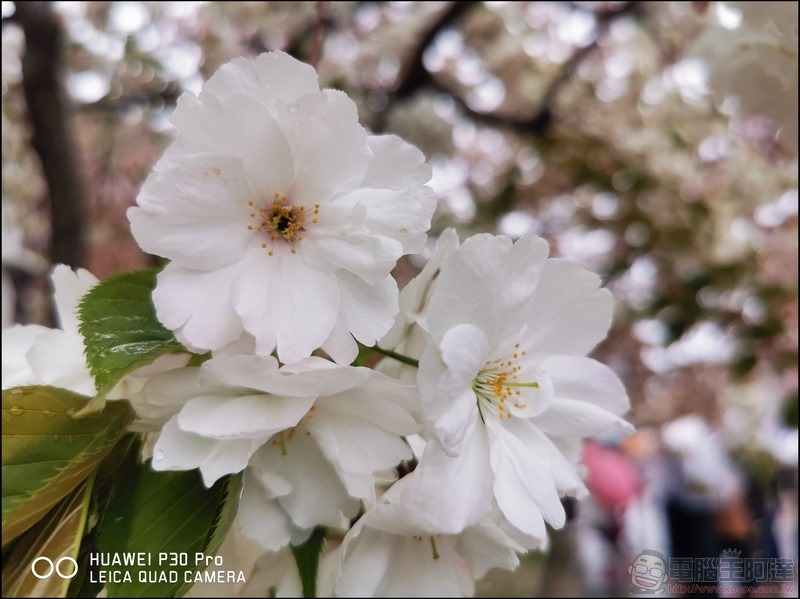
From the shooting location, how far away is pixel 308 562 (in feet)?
1.43

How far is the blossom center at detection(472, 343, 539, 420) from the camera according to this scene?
0.39m

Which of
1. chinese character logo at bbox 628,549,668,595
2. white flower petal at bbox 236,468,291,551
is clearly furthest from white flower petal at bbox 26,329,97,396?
chinese character logo at bbox 628,549,668,595

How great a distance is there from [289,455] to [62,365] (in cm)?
16

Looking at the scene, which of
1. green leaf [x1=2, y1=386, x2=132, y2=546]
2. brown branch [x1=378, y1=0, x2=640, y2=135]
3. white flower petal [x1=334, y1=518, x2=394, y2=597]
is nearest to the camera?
green leaf [x1=2, y1=386, x2=132, y2=546]

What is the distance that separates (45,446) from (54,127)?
0.88 m

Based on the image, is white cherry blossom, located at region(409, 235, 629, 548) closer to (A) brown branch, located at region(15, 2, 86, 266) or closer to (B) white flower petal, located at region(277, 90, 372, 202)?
(B) white flower petal, located at region(277, 90, 372, 202)

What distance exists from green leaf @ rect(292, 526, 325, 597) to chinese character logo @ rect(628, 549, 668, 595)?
0.46m

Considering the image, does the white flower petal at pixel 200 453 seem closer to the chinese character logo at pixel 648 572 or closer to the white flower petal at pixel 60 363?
the white flower petal at pixel 60 363

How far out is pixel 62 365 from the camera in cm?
39

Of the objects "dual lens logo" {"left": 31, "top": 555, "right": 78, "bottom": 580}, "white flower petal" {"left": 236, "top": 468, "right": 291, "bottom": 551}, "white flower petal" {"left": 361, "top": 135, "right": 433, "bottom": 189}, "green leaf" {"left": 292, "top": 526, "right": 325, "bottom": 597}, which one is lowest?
"dual lens logo" {"left": 31, "top": 555, "right": 78, "bottom": 580}

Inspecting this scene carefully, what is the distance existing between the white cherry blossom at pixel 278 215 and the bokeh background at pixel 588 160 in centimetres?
40

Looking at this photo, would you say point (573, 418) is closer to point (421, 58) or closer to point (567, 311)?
point (567, 311)

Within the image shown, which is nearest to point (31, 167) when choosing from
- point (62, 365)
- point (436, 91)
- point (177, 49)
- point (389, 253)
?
point (177, 49)

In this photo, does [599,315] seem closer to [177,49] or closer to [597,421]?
[597,421]
